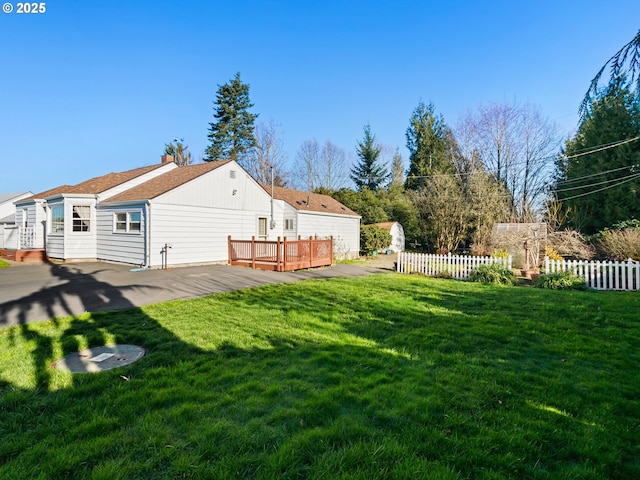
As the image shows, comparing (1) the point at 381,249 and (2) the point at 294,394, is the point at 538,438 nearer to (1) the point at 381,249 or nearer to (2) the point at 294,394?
(2) the point at 294,394

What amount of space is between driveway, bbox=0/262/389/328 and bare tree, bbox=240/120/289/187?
23.8 meters

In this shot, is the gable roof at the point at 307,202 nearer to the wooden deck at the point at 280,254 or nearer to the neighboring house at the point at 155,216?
the neighboring house at the point at 155,216

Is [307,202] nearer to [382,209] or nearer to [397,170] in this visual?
[382,209]

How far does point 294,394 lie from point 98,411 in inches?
66.2

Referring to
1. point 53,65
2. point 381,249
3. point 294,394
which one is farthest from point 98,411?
point 381,249

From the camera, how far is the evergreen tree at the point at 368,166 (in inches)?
1583

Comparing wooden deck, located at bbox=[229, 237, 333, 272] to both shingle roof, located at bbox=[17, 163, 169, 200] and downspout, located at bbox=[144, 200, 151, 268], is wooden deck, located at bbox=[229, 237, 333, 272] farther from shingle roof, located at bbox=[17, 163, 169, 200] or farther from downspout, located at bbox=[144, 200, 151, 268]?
shingle roof, located at bbox=[17, 163, 169, 200]

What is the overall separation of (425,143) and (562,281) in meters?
31.7

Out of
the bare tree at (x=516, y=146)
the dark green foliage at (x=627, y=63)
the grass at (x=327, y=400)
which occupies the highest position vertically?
the bare tree at (x=516, y=146)

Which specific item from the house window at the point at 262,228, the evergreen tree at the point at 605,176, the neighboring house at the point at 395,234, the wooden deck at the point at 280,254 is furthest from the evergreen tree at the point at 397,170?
the wooden deck at the point at 280,254

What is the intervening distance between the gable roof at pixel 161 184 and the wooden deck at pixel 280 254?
3.50m

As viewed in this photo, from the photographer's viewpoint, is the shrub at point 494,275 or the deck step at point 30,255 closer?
the shrub at point 494,275

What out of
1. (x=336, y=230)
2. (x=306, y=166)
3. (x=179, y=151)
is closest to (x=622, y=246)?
(x=336, y=230)

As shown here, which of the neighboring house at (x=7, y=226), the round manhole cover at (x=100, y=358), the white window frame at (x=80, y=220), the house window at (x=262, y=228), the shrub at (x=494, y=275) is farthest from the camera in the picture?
the neighboring house at (x=7, y=226)
